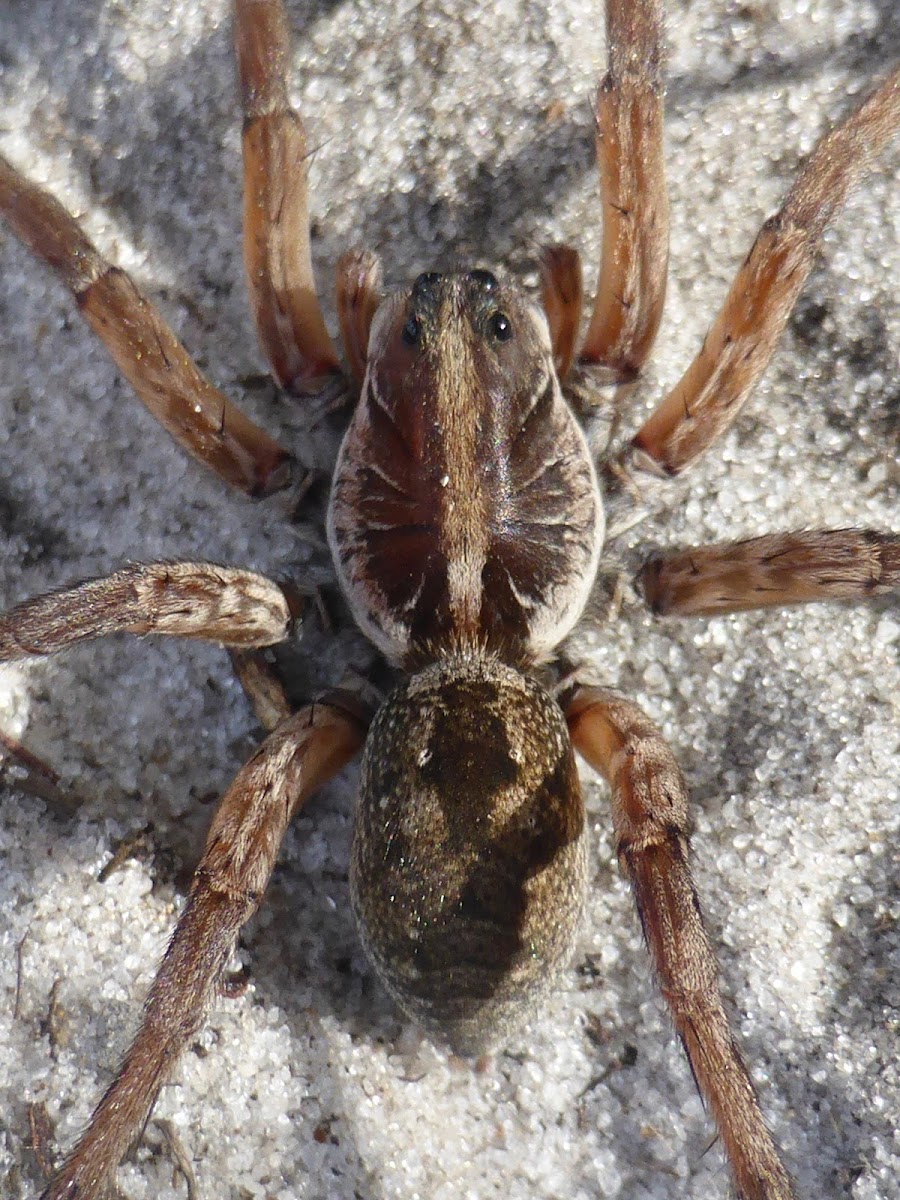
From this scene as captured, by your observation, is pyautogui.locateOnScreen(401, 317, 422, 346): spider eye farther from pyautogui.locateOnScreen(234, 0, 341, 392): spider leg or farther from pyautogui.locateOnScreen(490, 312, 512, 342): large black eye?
pyautogui.locateOnScreen(234, 0, 341, 392): spider leg

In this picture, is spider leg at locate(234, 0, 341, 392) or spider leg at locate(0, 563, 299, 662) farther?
spider leg at locate(234, 0, 341, 392)

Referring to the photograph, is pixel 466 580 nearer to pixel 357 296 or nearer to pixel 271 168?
pixel 357 296

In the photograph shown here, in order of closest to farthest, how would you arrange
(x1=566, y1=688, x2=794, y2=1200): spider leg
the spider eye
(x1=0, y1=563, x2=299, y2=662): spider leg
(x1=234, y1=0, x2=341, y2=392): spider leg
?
(x1=566, y1=688, x2=794, y2=1200): spider leg < (x1=0, y1=563, x2=299, y2=662): spider leg < the spider eye < (x1=234, y1=0, x2=341, y2=392): spider leg

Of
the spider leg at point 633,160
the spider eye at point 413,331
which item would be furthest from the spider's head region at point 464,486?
the spider leg at point 633,160

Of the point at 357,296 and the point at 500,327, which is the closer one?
the point at 500,327

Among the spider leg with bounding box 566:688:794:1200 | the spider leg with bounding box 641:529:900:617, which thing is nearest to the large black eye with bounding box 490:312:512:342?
the spider leg with bounding box 641:529:900:617

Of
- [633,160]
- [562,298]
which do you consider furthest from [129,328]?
[633,160]

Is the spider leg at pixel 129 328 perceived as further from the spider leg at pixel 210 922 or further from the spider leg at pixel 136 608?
the spider leg at pixel 210 922

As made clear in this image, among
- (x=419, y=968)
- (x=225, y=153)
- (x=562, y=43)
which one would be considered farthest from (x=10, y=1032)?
(x=562, y=43)
